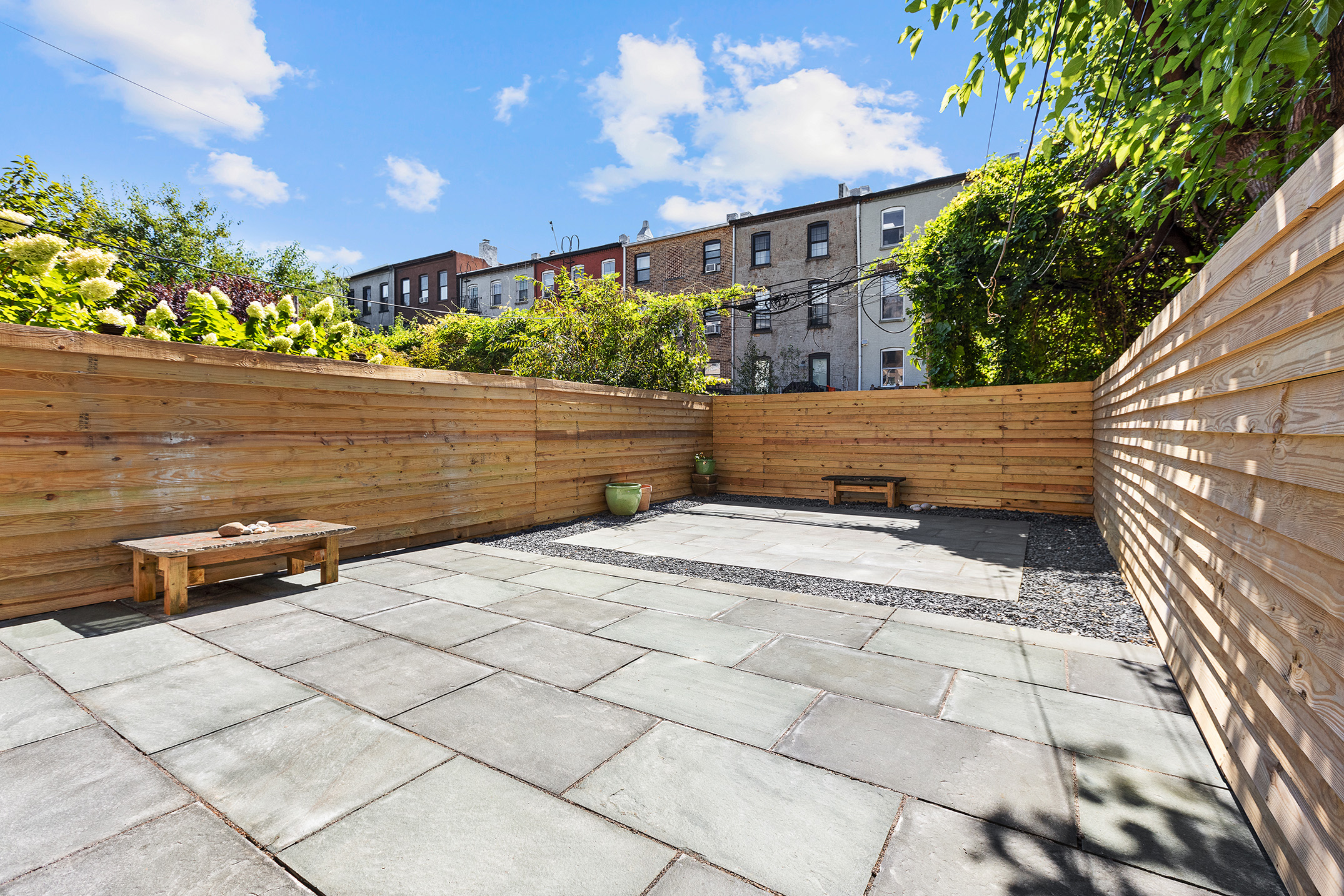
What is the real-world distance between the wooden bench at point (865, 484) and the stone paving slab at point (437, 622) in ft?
24.4

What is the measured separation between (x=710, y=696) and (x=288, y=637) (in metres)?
2.60

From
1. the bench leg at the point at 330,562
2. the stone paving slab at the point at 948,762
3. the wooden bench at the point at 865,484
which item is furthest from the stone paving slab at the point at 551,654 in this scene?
the wooden bench at the point at 865,484

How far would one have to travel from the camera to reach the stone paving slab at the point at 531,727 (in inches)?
82.0

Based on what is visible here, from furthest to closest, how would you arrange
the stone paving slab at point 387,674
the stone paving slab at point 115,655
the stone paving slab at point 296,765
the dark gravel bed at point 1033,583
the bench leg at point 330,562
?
the bench leg at point 330,562 → the dark gravel bed at point 1033,583 → the stone paving slab at point 115,655 → the stone paving slab at point 387,674 → the stone paving slab at point 296,765

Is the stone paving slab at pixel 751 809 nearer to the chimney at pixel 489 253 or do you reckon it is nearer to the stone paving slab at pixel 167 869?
the stone paving slab at pixel 167 869

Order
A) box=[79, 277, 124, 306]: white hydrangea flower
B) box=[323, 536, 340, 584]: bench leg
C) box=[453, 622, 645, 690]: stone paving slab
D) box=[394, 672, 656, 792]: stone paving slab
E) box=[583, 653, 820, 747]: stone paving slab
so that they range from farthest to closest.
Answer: box=[323, 536, 340, 584]: bench leg
box=[79, 277, 124, 306]: white hydrangea flower
box=[453, 622, 645, 690]: stone paving slab
box=[583, 653, 820, 747]: stone paving slab
box=[394, 672, 656, 792]: stone paving slab

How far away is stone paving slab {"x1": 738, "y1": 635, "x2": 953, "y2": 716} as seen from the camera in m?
2.66

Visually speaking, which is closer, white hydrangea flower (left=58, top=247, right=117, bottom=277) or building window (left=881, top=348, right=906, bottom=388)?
white hydrangea flower (left=58, top=247, right=117, bottom=277)

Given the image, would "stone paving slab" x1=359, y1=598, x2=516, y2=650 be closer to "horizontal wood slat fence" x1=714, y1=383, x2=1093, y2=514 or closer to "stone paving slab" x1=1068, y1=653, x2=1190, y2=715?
"stone paving slab" x1=1068, y1=653, x2=1190, y2=715

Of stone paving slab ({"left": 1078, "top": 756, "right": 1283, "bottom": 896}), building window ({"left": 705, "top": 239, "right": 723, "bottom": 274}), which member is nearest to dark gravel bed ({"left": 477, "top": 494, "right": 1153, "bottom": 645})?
stone paving slab ({"left": 1078, "top": 756, "right": 1283, "bottom": 896})

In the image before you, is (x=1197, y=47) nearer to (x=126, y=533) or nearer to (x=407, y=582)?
(x=407, y=582)

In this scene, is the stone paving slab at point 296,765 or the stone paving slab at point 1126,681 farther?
the stone paving slab at point 1126,681

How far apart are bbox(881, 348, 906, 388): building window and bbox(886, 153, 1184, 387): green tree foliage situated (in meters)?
10.1


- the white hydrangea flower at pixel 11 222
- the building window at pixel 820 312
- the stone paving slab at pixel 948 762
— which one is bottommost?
the stone paving slab at pixel 948 762
